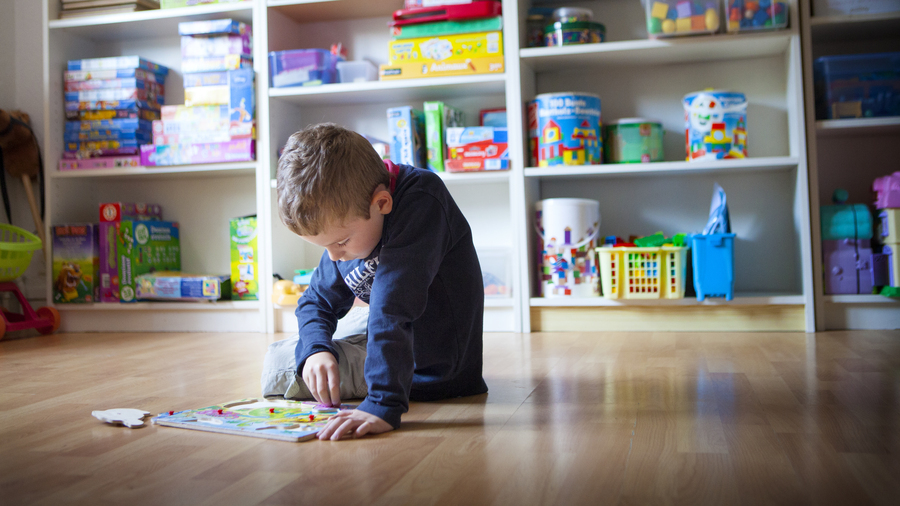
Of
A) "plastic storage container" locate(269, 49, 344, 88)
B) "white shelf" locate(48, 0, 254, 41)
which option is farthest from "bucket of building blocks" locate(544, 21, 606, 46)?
"white shelf" locate(48, 0, 254, 41)

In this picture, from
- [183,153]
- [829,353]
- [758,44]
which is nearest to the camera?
[829,353]

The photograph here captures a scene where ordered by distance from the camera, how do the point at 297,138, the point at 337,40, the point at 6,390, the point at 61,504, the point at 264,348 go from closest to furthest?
the point at 61,504, the point at 297,138, the point at 6,390, the point at 264,348, the point at 337,40

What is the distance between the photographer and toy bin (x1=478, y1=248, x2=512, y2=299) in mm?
2295

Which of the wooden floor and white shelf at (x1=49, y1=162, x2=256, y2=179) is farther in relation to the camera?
white shelf at (x1=49, y1=162, x2=256, y2=179)

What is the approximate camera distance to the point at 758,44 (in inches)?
84.1

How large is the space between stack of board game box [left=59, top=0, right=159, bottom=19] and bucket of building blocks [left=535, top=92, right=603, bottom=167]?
148cm

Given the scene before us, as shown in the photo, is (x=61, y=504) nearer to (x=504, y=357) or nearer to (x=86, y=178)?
(x=504, y=357)

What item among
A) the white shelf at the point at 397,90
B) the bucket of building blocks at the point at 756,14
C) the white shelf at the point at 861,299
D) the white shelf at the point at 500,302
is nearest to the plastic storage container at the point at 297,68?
the white shelf at the point at 397,90

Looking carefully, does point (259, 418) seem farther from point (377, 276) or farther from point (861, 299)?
point (861, 299)

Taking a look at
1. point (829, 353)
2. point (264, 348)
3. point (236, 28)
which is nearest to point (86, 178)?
point (236, 28)

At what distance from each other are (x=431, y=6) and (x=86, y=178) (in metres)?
1.47

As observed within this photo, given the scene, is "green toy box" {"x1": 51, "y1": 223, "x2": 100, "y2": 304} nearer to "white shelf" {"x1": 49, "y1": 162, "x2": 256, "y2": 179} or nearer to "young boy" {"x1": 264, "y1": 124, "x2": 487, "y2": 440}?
"white shelf" {"x1": 49, "y1": 162, "x2": 256, "y2": 179}

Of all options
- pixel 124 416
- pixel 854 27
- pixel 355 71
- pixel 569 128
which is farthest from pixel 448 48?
pixel 124 416

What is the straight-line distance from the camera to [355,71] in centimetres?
241
